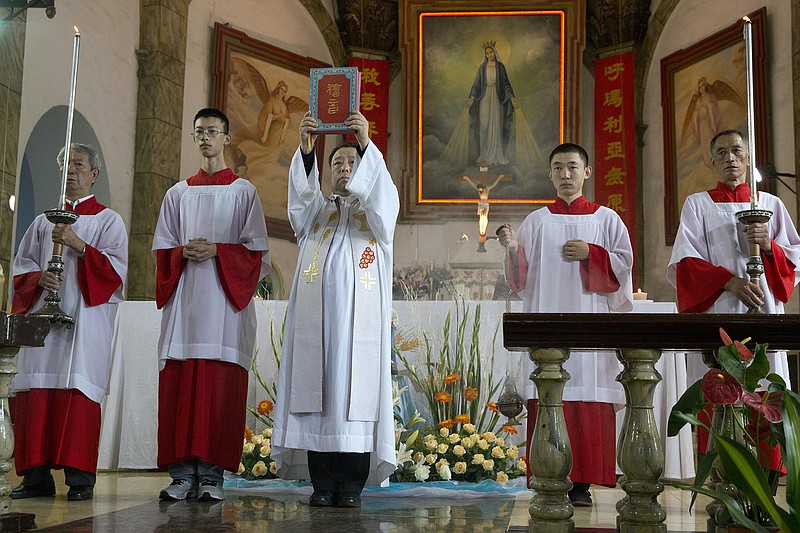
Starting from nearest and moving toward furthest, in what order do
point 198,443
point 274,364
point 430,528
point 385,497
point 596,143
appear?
point 430,528 < point 198,443 < point 385,497 < point 274,364 < point 596,143

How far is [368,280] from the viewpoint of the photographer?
4168 mm

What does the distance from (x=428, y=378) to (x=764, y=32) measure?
6365 mm

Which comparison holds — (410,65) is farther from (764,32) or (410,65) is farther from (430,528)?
(430,528)

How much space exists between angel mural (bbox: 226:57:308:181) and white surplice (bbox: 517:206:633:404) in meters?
6.44

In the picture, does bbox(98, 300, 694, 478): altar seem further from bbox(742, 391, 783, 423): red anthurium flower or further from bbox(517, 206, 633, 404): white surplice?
bbox(742, 391, 783, 423): red anthurium flower

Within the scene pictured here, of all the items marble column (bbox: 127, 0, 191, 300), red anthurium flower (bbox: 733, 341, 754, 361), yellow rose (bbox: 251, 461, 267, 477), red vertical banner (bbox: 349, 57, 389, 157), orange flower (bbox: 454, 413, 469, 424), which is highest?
red vertical banner (bbox: 349, 57, 389, 157)

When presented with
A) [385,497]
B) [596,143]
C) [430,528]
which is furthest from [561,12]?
[430,528]

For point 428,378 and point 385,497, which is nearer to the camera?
→ point 385,497

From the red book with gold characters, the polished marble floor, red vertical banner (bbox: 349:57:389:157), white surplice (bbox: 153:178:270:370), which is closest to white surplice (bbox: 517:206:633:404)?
the polished marble floor

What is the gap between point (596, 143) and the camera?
11.9 meters

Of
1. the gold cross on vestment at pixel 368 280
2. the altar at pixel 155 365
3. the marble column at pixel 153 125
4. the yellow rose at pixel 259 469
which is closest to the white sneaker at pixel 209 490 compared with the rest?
the yellow rose at pixel 259 469

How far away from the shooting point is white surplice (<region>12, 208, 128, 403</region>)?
4406mm

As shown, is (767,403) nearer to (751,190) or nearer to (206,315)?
(751,190)

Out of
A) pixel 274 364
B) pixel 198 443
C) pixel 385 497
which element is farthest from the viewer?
pixel 274 364
